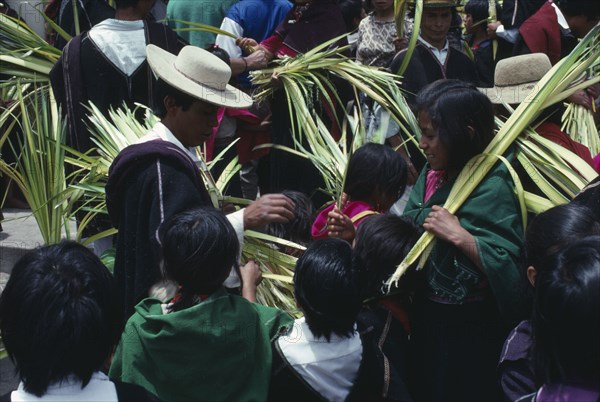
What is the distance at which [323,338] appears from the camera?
2619 mm

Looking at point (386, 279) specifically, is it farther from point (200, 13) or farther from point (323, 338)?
point (200, 13)

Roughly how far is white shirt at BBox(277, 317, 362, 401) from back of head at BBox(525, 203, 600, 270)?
60cm

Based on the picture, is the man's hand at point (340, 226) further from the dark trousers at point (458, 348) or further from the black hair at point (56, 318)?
the black hair at point (56, 318)

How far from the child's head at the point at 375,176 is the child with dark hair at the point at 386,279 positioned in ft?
1.30

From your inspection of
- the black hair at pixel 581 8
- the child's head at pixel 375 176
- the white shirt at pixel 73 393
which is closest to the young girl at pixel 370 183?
the child's head at pixel 375 176

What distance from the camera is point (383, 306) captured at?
2.99 meters

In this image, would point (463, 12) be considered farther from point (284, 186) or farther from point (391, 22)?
point (284, 186)

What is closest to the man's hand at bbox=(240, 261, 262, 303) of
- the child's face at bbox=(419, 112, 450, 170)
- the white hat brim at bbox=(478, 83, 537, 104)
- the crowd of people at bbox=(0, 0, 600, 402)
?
the crowd of people at bbox=(0, 0, 600, 402)

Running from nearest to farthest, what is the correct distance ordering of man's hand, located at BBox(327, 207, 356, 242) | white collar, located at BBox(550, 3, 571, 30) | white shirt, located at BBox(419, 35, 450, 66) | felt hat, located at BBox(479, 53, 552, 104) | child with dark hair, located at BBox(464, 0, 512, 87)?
man's hand, located at BBox(327, 207, 356, 242)
felt hat, located at BBox(479, 53, 552, 104)
white shirt, located at BBox(419, 35, 450, 66)
white collar, located at BBox(550, 3, 571, 30)
child with dark hair, located at BBox(464, 0, 512, 87)

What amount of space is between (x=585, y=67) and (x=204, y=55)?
58.0 inches

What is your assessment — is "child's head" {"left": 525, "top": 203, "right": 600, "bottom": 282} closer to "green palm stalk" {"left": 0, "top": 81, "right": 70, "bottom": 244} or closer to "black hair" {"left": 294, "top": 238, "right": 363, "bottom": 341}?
"black hair" {"left": 294, "top": 238, "right": 363, "bottom": 341}

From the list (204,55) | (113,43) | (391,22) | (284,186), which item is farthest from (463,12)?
(204,55)

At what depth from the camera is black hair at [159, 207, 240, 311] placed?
2555mm

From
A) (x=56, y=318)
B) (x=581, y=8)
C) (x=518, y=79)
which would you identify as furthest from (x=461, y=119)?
(x=581, y=8)
